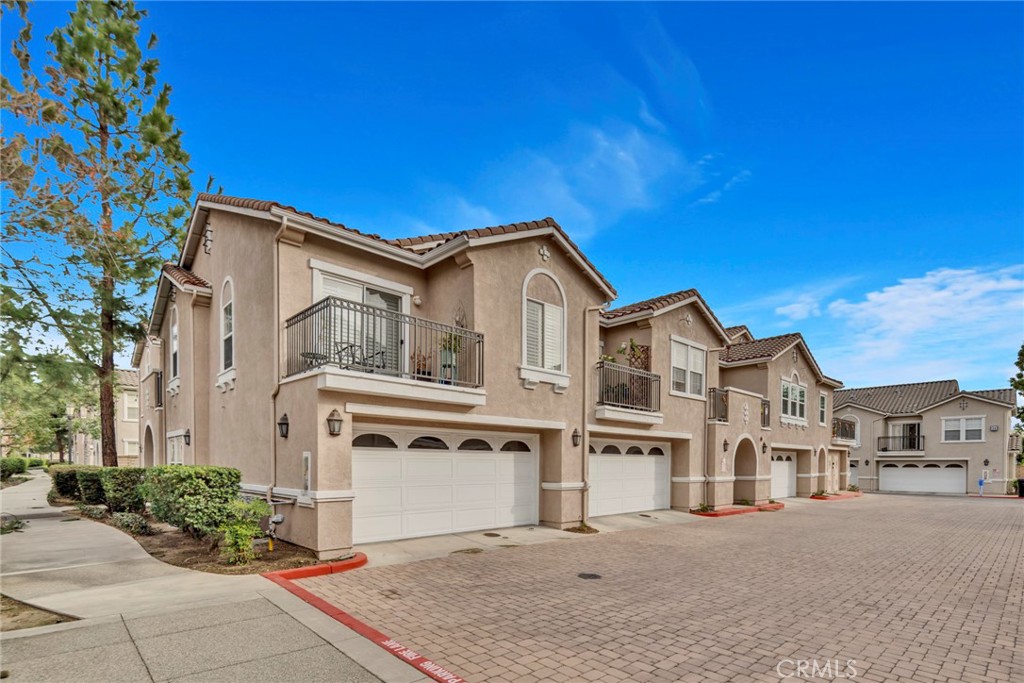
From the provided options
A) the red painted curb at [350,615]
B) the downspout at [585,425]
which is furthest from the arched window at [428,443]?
the downspout at [585,425]

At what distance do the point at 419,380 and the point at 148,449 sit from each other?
1613 cm

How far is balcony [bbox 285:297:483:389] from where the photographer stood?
9.04 meters

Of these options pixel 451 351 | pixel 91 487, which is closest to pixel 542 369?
pixel 451 351

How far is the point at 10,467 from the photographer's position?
32.6 m

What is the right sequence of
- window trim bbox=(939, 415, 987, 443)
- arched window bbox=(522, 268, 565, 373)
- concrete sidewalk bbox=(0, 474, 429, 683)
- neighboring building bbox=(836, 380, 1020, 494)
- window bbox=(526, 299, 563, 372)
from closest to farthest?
concrete sidewalk bbox=(0, 474, 429, 683) < arched window bbox=(522, 268, 565, 373) < window bbox=(526, 299, 563, 372) < neighboring building bbox=(836, 380, 1020, 494) < window trim bbox=(939, 415, 987, 443)

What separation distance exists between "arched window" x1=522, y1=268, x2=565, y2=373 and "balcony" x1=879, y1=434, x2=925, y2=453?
35.5 metres

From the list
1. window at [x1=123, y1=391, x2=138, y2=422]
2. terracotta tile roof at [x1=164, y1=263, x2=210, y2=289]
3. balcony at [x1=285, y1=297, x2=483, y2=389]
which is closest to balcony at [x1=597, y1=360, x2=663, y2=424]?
balcony at [x1=285, y1=297, x2=483, y2=389]

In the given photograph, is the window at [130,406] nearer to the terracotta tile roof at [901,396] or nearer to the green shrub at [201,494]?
the green shrub at [201,494]

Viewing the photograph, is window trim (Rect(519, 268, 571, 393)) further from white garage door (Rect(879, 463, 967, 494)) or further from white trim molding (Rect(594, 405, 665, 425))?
white garage door (Rect(879, 463, 967, 494))

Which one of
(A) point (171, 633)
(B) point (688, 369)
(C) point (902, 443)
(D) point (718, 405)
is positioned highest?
(B) point (688, 369)

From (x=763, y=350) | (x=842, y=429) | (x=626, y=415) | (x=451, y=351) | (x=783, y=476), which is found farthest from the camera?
(x=842, y=429)

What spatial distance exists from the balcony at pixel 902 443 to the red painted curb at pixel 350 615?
4063 cm

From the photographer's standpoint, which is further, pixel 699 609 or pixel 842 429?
pixel 842 429

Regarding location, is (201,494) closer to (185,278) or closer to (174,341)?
(185,278)
